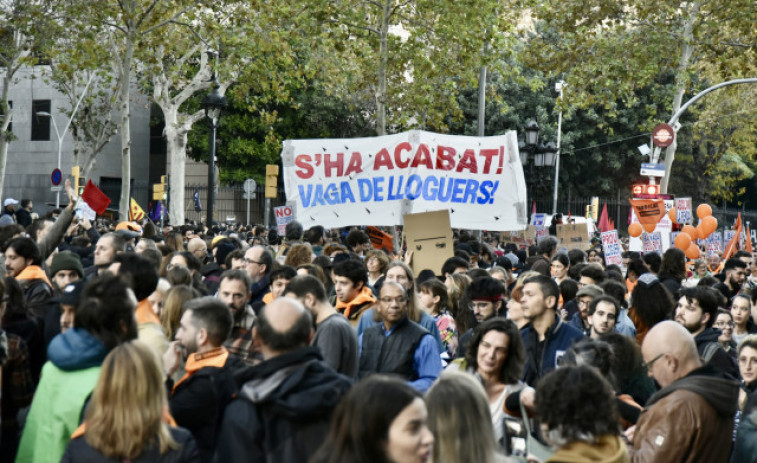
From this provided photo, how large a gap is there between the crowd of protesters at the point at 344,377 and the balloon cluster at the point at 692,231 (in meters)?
9.76

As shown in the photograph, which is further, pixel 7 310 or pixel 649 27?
pixel 649 27

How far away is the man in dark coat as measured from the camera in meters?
4.20

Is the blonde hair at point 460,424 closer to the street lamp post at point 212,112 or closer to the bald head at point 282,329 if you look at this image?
the bald head at point 282,329

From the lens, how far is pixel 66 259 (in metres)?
7.47

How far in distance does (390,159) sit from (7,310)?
840 centimetres

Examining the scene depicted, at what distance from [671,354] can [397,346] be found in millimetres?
1922

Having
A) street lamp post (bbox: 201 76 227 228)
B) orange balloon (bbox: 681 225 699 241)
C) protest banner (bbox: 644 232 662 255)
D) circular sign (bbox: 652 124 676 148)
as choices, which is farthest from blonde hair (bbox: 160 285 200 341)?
circular sign (bbox: 652 124 676 148)

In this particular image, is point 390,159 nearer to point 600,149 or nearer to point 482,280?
point 482,280

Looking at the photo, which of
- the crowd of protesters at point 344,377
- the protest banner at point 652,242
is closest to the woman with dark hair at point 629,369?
the crowd of protesters at point 344,377

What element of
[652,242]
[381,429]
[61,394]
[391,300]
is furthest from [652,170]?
[381,429]

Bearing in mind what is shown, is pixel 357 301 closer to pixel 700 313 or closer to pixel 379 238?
pixel 700 313

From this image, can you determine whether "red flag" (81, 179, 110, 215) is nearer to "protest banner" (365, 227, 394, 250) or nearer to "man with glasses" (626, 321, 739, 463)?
"protest banner" (365, 227, 394, 250)

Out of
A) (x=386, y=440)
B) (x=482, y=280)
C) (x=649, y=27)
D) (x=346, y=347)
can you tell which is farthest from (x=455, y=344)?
(x=649, y=27)

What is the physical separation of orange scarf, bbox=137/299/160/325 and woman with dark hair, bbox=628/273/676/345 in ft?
12.3
